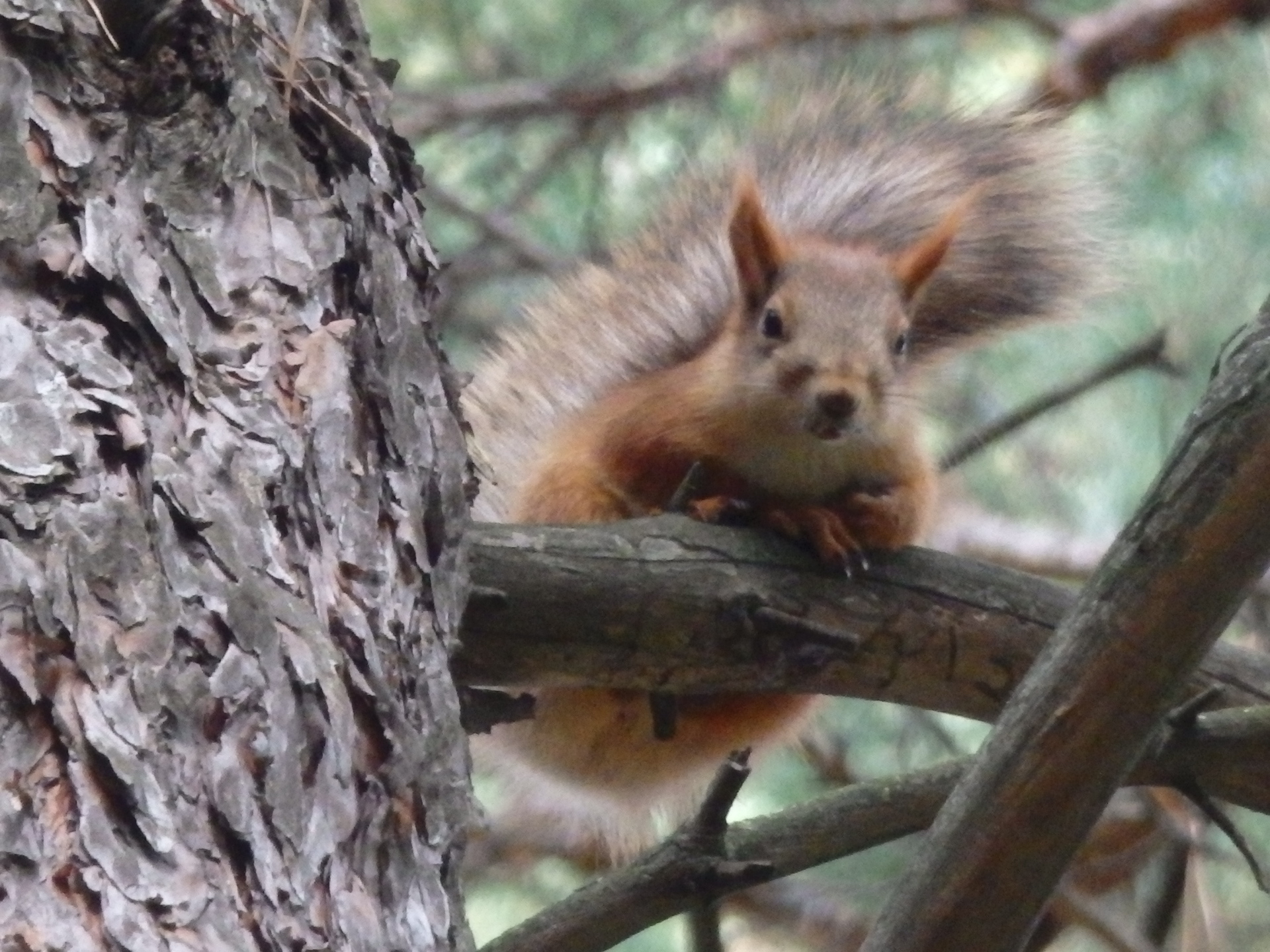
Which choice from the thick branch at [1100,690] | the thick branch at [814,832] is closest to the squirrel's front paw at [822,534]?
the thick branch at [814,832]

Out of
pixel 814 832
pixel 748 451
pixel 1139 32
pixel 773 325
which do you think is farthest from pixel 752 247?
pixel 1139 32

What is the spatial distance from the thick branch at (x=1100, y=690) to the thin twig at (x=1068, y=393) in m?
0.98

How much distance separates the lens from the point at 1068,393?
216 centimetres

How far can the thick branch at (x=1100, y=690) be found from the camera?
1056mm

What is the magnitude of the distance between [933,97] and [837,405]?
89cm

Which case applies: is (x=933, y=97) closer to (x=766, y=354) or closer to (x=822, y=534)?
(x=766, y=354)

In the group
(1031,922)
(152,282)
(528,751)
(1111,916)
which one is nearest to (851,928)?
(1111,916)

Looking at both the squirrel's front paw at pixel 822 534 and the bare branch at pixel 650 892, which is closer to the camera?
the bare branch at pixel 650 892

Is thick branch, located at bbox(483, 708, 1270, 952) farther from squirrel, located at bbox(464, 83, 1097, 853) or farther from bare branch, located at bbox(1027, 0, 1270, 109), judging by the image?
bare branch, located at bbox(1027, 0, 1270, 109)

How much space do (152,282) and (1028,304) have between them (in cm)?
121

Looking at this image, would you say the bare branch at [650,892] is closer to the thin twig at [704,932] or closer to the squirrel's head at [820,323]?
the thin twig at [704,932]

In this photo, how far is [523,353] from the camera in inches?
89.2

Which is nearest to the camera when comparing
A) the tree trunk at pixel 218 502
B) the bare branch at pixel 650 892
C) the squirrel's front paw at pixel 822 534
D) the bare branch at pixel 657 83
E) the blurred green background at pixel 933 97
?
the tree trunk at pixel 218 502

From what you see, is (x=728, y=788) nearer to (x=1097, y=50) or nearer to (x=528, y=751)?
(x=528, y=751)
